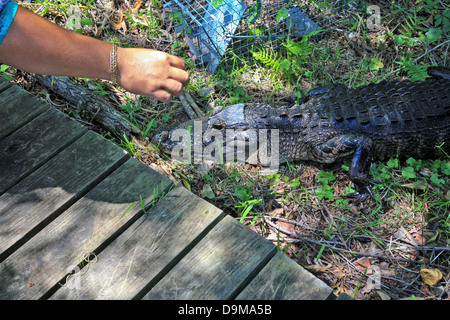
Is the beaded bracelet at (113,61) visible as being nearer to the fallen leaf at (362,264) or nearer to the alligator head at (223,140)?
the alligator head at (223,140)

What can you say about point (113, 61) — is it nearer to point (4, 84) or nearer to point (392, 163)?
point (4, 84)

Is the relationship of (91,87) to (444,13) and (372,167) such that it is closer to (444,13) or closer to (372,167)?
(372,167)

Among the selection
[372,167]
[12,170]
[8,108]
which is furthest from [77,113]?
[372,167]

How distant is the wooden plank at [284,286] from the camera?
1.92 meters

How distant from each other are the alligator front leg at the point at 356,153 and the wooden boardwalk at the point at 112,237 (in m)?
1.39

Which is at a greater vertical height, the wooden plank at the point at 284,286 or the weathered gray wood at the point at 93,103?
the weathered gray wood at the point at 93,103

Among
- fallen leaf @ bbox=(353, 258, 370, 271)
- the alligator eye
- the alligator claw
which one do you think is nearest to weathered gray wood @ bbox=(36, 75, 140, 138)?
the alligator eye

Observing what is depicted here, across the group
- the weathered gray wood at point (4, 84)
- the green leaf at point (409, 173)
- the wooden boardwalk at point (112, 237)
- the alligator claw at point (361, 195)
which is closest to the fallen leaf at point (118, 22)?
the weathered gray wood at point (4, 84)

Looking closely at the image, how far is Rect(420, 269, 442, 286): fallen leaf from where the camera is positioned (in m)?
2.59

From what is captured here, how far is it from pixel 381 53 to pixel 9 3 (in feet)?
11.1

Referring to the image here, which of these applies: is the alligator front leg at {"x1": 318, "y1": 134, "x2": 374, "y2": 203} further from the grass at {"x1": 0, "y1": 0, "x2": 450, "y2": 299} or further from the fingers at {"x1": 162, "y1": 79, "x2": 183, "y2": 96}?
the fingers at {"x1": 162, "y1": 79, "x2": 183, "y2": 96}

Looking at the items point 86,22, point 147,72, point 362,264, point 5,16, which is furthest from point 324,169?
point 86,22

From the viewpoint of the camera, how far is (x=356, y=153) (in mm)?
3234

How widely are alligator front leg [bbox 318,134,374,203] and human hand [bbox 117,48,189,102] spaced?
1544mm
